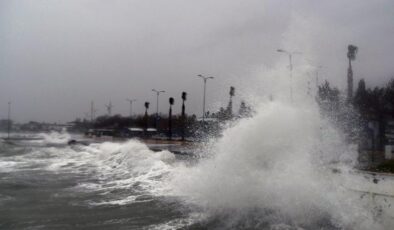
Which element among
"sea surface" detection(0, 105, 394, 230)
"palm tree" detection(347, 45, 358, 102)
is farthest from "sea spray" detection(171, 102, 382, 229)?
"palm tree" detection(347, 45, 358, 102)

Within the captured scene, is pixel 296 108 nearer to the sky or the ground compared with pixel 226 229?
nearer to the sky

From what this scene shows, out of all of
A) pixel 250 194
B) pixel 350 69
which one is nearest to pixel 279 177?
pixel 250 194

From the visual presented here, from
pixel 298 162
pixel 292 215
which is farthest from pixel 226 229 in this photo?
pixel 298 162

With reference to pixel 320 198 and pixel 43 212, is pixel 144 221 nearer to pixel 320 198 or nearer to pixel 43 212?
pixel 43 212

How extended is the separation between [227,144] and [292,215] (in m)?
3.66

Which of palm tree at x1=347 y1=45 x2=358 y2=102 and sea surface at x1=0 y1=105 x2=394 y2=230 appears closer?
sea surface at x1=0 y1=105 x2=394 y2=230

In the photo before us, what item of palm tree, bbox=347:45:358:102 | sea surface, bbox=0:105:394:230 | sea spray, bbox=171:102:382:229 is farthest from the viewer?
palm tree, bbox=347:45:358:102

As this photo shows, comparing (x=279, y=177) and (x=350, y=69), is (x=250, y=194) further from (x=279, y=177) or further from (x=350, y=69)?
(x=350, y=69)

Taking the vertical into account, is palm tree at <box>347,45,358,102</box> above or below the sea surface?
above

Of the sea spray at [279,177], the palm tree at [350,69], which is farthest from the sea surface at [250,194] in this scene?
the palm tree at [350,69]

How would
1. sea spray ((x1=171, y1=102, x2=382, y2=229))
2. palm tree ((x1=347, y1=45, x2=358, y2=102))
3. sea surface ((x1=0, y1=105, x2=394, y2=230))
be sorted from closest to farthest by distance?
1. sea surface ((x1=0, y1=105, x2=394, y2=230))
2. sea spray ((x1=171, y1=102, x2=382, y2=229))
3. palm tree ((x1=347, y1=45, x2=358, y2=102))

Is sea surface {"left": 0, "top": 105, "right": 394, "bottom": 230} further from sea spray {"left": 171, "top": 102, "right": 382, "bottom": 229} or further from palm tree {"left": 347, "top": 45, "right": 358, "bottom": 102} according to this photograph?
palm tree {"left": 347, "top": 45, "right": 358, "bottom": 102}

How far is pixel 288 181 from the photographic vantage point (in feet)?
33.7

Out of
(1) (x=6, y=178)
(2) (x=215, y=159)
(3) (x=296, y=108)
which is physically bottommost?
(1) (x=6, y=178)
